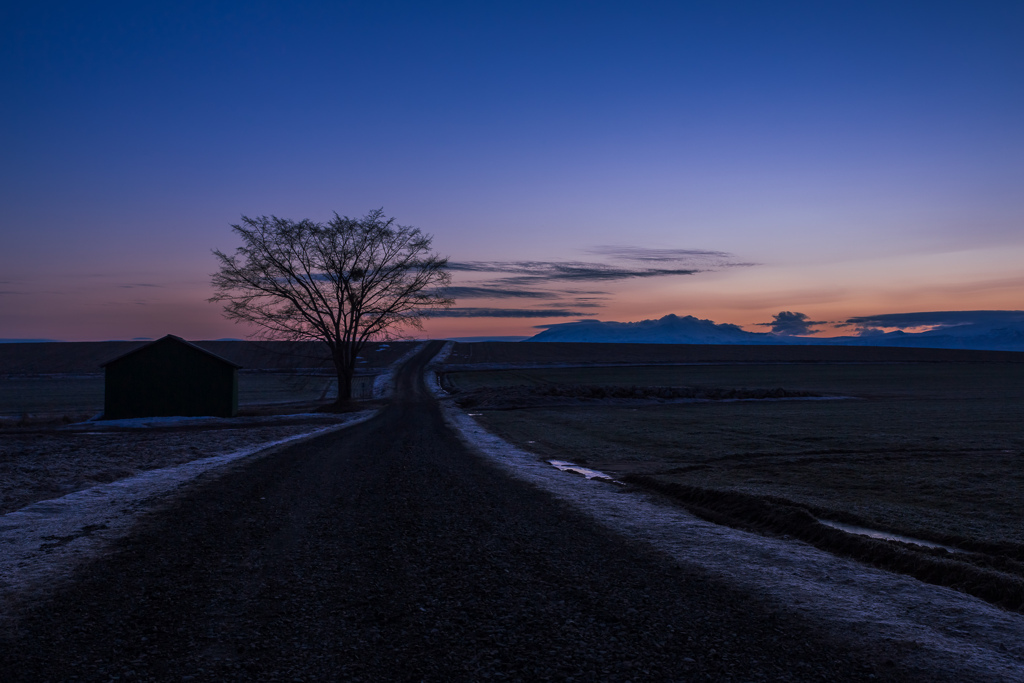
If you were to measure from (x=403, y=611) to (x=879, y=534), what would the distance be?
7204 mm

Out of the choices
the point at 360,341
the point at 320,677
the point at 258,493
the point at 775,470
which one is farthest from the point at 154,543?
the point at 360,341

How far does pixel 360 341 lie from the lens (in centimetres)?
4397

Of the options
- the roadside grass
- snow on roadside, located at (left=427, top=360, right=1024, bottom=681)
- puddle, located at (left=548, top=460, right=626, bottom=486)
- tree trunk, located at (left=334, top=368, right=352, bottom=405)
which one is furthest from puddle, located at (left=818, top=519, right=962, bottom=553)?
the roadside grass

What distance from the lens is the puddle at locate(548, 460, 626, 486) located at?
13.8 m

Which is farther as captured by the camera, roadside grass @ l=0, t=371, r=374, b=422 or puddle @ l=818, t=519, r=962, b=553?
roadside grass @ l=0, t=371, r=374, b=422

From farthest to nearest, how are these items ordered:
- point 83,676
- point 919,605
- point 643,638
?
1. point 919,605
2. point 643,638
3. point 83,676

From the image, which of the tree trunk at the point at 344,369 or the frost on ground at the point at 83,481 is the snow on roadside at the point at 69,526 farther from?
the tree trunk at the point at 344,369

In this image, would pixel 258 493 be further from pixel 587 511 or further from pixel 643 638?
pixel 643 638

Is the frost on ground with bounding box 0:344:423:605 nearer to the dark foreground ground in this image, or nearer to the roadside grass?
the dark foreground ground

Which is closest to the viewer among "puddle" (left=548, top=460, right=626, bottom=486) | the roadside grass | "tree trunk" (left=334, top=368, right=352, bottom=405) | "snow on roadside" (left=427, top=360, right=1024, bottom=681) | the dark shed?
"snow on roadside" (left=427, top=360, right=1024, bottom=681)

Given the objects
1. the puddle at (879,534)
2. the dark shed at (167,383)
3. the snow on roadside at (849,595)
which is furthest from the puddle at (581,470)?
the dark shed at (167,383)

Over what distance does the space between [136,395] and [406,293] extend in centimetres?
1788

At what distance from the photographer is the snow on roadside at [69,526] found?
23.0ft

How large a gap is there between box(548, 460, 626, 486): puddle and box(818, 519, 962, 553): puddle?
4.57m
